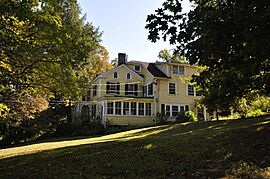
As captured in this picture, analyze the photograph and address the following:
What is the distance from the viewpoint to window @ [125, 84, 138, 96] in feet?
117

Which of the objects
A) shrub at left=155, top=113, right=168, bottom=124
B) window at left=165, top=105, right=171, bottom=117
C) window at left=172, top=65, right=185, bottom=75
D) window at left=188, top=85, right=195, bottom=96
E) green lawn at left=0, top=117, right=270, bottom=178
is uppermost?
window at left=172, top=65, right=185, bottom=75

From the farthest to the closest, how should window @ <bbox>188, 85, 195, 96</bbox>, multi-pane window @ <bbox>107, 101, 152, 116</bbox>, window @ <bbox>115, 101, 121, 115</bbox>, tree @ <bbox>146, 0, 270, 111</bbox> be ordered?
window @ <bbox>188, 85, 195, 96</bbox> → window @ <bbox>115, 101, 121, 115</bbox> → multi-pane window @ <bbox>107, 101, 152, 116</bbox> → tree @ <bbox>146, 0, 270, 111</bbox>

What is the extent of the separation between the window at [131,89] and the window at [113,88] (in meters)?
1.12

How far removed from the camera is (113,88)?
115 feet

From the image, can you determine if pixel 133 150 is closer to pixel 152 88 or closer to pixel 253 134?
pixel 253 134

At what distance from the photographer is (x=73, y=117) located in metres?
38.7

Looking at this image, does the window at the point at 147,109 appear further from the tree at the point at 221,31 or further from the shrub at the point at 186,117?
the tree at the point at 221,31

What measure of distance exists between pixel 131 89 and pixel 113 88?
2.27 metres

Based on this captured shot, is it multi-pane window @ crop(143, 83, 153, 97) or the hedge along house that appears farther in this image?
multi-pane window @ crop(143, 83, 153, 97)

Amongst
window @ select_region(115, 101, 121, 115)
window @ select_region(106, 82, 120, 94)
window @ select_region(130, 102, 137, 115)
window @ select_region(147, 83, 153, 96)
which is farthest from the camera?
window @ select_region(106, 82, 120, 94)

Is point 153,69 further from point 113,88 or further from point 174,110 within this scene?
point 174,110

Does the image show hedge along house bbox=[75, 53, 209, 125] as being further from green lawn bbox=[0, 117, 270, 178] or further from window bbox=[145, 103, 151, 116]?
green lawn bbox=[0, 117, 270, 178]

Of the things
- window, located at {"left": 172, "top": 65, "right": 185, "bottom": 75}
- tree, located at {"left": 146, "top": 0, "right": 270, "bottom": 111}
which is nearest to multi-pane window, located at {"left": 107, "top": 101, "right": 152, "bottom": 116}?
window, located at {"left": 172, "top": 65, "right": 185, "bottom": 75}

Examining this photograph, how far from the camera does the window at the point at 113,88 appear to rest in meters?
35.0
